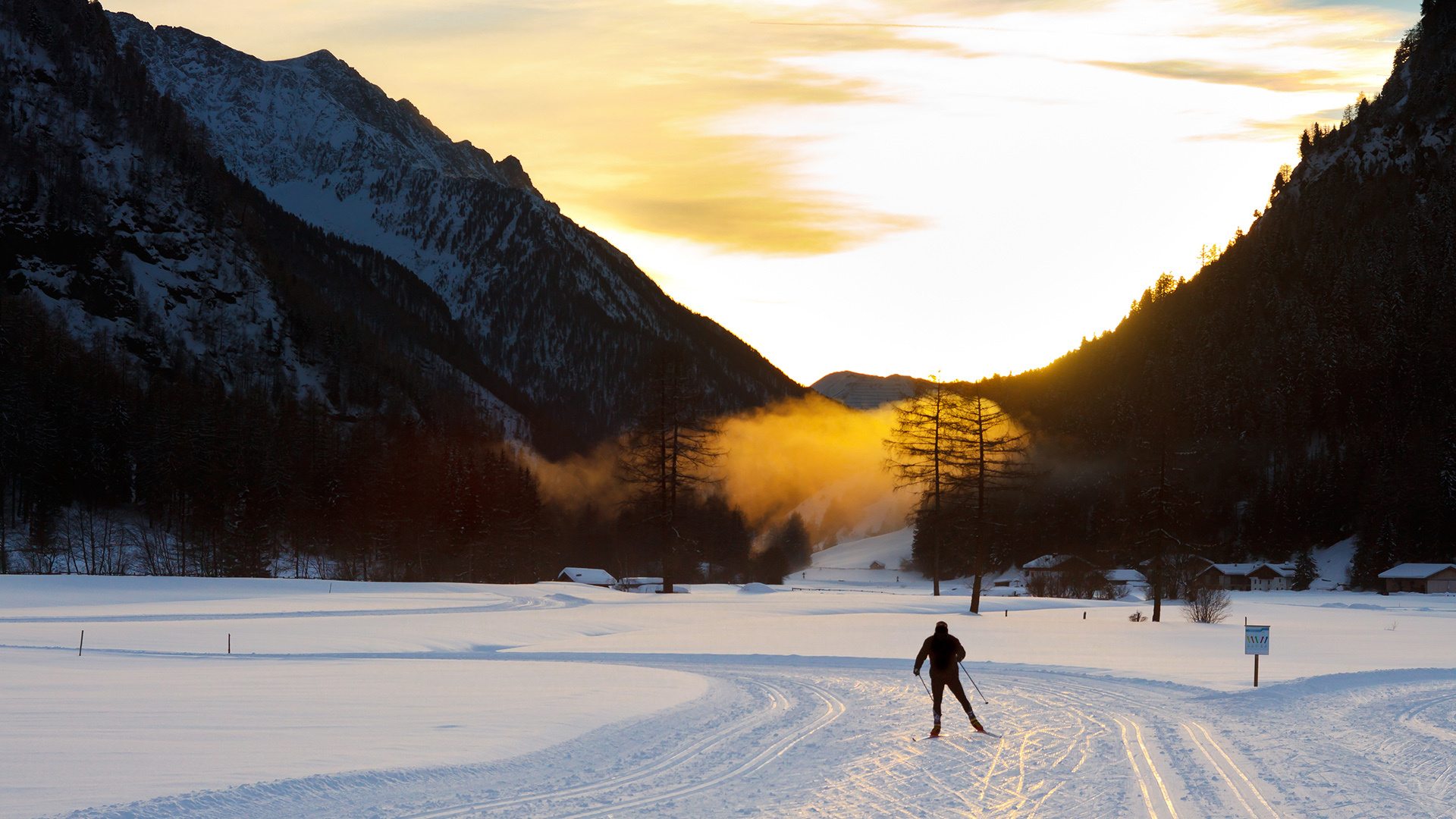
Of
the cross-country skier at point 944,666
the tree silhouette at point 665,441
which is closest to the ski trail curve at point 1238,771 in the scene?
the cross-country skier at point 944,666

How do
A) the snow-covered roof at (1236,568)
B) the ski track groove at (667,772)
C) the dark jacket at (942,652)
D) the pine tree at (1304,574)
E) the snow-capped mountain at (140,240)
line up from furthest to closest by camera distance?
the snow-covered roof at (1236,568)
the snow-capped mountain at (140,240)
the pine tree at (1304,574)
the dark jacket at (942,652)
the ski track groove at (667,772)

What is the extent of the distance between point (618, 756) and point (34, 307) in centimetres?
11751

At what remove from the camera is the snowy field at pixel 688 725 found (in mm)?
10969

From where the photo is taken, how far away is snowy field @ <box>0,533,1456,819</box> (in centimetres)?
1097

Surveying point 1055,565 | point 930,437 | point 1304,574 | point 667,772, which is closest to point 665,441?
point 930,437

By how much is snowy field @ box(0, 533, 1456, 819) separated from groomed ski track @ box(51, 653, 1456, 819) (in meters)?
0.06

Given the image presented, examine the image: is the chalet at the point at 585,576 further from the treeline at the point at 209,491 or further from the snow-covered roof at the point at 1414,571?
the snow-covered roof at the point at 1414,571

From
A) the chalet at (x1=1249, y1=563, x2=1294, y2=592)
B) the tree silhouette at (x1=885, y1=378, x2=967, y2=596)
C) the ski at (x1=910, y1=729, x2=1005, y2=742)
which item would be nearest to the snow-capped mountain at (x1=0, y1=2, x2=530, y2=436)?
the tree silhouette at (x1=885, y1=378, x2=967, y2=596)

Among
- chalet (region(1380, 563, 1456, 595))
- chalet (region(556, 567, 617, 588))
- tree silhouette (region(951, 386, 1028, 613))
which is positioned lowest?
→ chalet (region(556, 567, 617, 588))

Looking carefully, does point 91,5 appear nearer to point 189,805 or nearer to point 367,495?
point 367,495

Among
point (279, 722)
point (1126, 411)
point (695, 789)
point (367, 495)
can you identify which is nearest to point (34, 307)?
point (367, 495)

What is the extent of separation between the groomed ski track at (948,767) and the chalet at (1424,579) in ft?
313

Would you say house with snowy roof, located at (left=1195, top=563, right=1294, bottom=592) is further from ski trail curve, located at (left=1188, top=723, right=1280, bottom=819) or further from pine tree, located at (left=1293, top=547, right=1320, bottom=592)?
ski trail curve, located at (left=1188, top=723, right=1280, bottom=819)

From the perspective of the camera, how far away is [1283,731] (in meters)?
16.0
